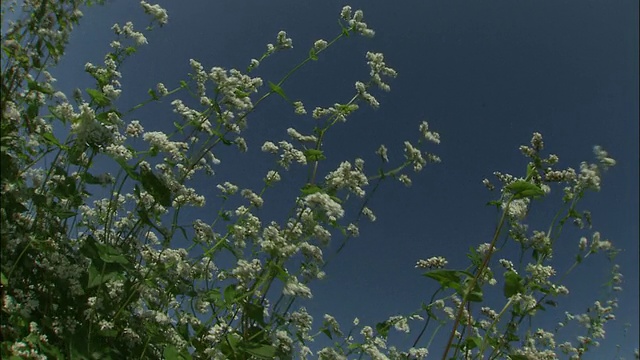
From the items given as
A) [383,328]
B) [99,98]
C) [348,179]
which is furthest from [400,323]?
[99,98]

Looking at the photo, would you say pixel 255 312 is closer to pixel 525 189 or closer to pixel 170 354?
pixel 170 354

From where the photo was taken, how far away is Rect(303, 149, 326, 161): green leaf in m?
5.01

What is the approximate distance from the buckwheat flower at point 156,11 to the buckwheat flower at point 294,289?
3688mm

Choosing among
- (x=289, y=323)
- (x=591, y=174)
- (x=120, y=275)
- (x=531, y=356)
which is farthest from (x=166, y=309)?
(x=591, y=174)

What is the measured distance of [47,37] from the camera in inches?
163

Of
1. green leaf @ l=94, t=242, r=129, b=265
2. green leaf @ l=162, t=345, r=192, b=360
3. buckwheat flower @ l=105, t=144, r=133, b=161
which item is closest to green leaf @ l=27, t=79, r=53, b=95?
buckwheat flower @ l=105, t=144, r=133, b=161

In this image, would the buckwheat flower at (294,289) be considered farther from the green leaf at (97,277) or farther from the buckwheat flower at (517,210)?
the buckwheat flower at (517,210)

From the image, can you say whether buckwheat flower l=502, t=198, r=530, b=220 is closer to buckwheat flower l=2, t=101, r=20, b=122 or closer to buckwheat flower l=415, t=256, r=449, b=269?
buckwheat flower l=415, t=256, r=449, b=269

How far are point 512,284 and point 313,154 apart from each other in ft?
7.12

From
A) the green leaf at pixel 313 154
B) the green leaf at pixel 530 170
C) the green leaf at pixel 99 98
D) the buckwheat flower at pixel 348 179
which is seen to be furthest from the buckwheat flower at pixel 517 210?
the green leaf at pixel 99 98

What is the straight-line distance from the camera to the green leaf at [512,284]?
14.7 feet

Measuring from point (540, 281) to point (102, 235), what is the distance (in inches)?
168

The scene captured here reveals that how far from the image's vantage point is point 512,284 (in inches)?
179

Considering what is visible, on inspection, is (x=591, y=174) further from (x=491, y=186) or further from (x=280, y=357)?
(x=280, y=357)
